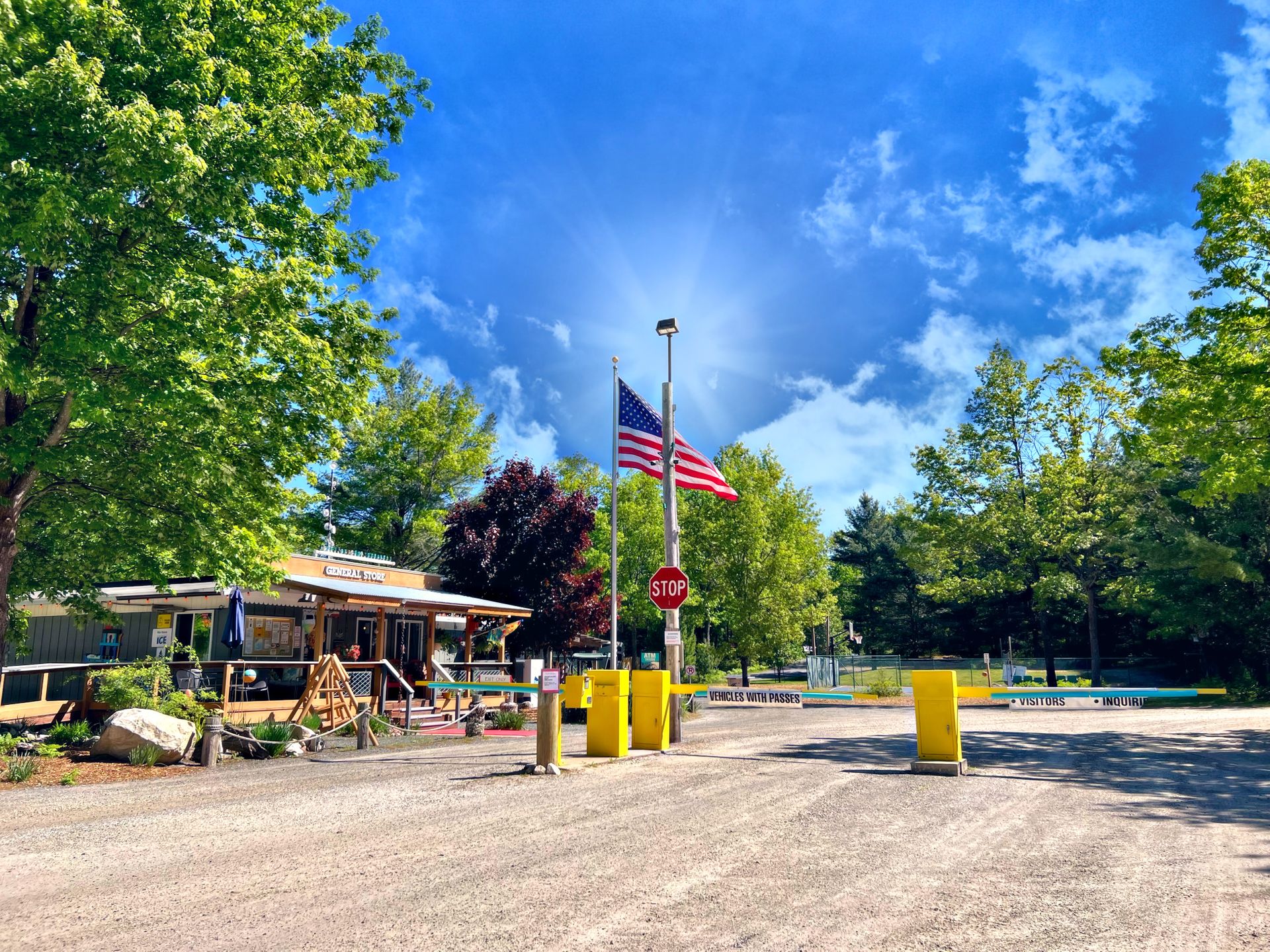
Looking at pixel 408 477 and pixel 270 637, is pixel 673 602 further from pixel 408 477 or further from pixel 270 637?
pixel 408 477

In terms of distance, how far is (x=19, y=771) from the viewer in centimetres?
1135

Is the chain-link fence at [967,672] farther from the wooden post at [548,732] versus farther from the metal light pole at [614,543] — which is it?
the wooden post at [548,732]

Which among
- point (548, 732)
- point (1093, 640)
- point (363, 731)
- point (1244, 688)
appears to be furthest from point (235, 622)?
point (1093, 640)

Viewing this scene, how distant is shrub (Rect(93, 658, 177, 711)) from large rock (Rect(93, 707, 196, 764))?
5.88ft

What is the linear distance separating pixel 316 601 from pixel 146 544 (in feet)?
27.6

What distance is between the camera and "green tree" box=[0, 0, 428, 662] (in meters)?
11.1

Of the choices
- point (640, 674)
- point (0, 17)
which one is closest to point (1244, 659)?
point (640, 674)

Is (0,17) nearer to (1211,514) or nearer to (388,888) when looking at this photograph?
(388,888)

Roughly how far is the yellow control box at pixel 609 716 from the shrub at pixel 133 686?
27.3 feet

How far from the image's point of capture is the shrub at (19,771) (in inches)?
446

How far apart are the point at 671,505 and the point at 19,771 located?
1055 centimetres

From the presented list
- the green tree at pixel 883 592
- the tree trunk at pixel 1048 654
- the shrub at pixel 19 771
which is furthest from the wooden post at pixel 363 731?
the green tree at pixel 883 592

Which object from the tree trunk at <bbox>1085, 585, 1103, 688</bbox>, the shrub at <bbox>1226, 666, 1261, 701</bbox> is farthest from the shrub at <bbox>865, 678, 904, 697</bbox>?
the shrub at <bbox>1226, 666, 1261, 701</bbox>

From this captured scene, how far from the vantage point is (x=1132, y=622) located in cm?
4978
